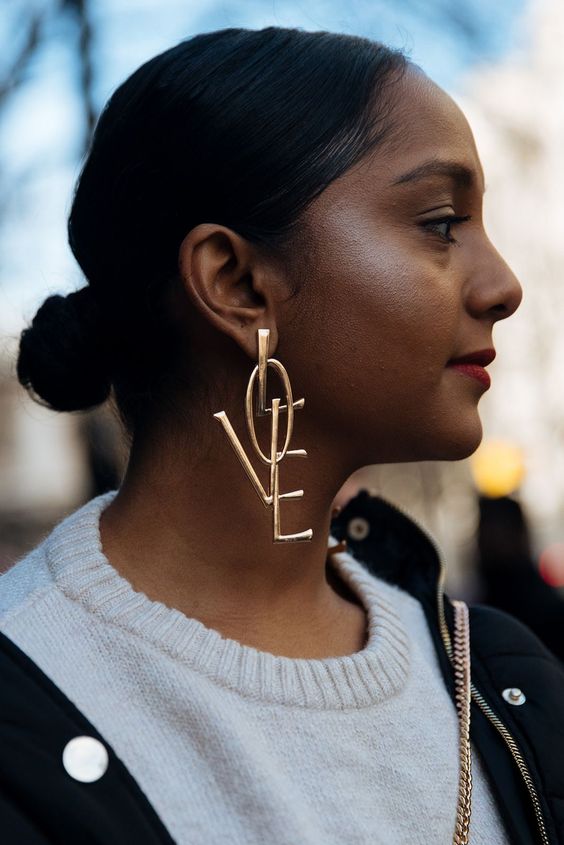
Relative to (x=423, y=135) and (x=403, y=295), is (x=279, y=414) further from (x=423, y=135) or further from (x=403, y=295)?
(x=423, y=135)

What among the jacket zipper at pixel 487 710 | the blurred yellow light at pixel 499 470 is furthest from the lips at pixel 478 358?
the blurred yellow light at pixel 499 470

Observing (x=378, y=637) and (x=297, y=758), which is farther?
(x=378, y=637)

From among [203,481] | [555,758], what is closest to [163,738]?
[203,481]

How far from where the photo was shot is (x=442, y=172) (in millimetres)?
1990

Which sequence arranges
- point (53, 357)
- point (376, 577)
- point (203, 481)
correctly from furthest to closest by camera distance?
1. point (376, 577)
2. point (53, 357)
3. point (203, 481)

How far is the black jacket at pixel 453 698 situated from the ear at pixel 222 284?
0.70m

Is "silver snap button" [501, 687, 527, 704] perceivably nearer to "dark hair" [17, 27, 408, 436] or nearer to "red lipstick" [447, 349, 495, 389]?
"red lipstick" [447, 349, 495, 389]

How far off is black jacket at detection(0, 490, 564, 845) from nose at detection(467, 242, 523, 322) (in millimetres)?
688

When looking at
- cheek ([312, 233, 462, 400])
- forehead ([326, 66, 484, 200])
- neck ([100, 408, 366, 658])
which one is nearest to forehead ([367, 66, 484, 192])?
forehead ([326, 66, 484, 200])

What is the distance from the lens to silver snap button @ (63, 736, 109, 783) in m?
1.53

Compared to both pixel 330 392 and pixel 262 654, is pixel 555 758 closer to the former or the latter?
pixel 262 654

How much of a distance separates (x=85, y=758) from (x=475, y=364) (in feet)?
3.41

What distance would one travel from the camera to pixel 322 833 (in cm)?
171

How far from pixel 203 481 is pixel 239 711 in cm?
45
